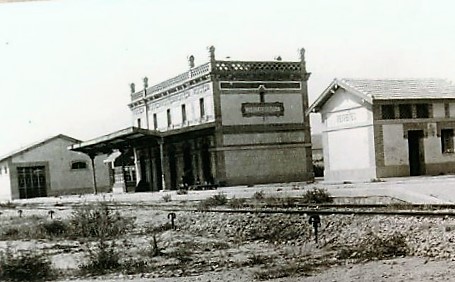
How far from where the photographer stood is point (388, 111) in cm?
654

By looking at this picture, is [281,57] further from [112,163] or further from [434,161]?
[112,163]

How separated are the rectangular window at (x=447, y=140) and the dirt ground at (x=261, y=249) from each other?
1.53 m

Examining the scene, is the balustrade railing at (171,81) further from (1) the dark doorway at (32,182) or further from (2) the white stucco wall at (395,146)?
(1) the dark doorway at (32,182)

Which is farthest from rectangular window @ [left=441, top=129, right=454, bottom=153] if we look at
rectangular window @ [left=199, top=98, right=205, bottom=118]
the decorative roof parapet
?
rectangular window @ [left=199, top=98, right=205, bottom=118]

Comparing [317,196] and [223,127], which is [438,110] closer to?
[317,196]

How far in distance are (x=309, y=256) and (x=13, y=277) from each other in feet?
5.66


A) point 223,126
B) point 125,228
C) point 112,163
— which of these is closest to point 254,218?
point 125,228

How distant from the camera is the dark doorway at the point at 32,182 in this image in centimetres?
902

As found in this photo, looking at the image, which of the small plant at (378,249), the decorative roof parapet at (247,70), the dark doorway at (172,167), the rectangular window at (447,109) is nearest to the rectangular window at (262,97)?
the decorative roof parapet at (247,70)

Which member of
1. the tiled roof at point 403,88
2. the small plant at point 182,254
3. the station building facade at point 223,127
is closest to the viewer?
the small plant at point 182,254

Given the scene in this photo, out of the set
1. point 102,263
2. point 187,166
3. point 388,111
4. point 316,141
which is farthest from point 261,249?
point 187,166

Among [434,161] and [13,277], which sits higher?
[434,161]

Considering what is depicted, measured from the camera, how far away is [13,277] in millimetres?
3643

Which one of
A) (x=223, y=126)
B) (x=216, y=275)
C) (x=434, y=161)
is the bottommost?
(x=216, y=275)
